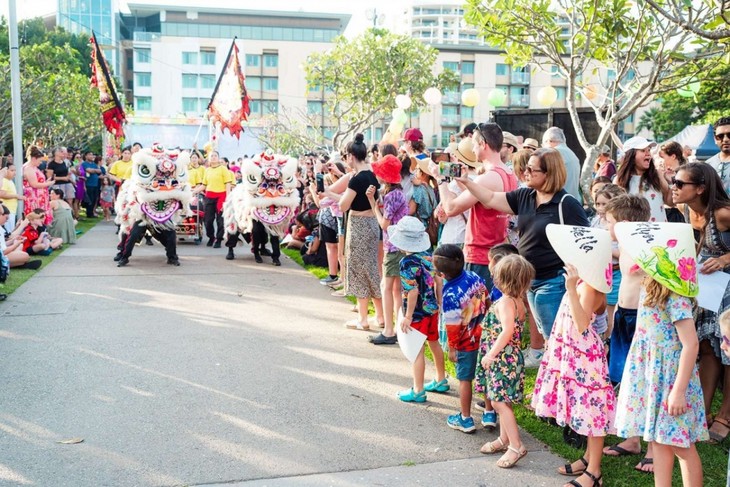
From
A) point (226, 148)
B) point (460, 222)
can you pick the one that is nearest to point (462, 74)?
point (226, 148)

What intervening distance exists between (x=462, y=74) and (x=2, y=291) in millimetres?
63564

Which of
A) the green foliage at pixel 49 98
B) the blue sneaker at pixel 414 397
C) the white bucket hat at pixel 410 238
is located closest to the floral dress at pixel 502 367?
the blue sneaker at pixel 414 397

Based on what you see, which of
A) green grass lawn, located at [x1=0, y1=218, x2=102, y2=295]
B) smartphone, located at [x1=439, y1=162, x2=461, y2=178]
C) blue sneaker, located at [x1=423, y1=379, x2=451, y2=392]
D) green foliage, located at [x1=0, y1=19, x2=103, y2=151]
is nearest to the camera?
A: smartphone, located at [x1=439, y1=162, x2=461, y2=178]

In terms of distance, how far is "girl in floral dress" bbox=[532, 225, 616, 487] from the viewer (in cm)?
379

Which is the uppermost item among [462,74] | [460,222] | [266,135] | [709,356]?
[462,74]

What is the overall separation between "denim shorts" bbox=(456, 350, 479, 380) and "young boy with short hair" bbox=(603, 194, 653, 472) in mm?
886

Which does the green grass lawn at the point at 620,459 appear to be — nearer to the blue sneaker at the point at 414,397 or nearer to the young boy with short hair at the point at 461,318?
the young boy with short hair at the point at 461,318

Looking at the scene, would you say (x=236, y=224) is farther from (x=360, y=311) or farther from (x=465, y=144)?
(x=465, y=144)

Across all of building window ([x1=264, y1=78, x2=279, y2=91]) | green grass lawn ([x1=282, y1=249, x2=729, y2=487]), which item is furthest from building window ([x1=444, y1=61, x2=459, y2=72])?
green grass lawn ([x1=282, y1=249, x2=729, y2=487])

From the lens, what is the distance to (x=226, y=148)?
2845cm

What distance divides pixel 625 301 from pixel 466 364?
4.01 feet

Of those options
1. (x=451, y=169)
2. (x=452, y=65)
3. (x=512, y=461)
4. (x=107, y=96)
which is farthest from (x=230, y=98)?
(x=452, y=65)

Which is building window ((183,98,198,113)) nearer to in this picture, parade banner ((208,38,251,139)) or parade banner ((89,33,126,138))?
parade banner ((89,33,126,138))

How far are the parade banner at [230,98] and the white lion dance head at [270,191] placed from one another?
5.05 metres
